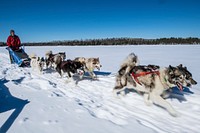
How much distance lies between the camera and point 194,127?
3.04m

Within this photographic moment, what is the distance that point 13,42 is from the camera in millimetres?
10211

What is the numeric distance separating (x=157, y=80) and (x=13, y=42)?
9.13 m

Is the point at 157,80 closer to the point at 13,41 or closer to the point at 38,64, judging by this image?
the point at 38,64

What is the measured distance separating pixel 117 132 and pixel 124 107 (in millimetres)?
1261

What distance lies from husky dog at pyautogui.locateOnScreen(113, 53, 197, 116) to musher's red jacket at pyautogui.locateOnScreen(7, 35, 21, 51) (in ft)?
26.5

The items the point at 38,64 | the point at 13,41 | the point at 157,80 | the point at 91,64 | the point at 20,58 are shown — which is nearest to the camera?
the point at 157,80

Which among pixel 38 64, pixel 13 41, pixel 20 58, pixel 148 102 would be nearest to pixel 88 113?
pixel 148 102

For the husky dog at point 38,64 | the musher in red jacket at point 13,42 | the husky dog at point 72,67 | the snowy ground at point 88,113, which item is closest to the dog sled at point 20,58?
the musher in red jacket at point 13,42

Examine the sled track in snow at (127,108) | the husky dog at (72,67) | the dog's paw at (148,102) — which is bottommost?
the sled track in snow at (127,108)

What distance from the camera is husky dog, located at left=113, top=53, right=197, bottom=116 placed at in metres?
3.53

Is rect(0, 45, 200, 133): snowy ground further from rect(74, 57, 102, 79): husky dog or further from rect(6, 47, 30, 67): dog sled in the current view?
rect(6, 47, 30, 67): dog sled

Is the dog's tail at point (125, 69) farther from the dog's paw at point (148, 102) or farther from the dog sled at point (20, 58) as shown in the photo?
the dog sled at point (20, 58)

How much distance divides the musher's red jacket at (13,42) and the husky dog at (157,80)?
26.5ft

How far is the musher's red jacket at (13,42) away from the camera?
33.4 feet
